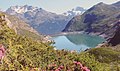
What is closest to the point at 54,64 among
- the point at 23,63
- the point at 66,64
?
the point at 66,64

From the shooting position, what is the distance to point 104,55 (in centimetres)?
7744

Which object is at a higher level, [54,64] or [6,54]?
[6,54]

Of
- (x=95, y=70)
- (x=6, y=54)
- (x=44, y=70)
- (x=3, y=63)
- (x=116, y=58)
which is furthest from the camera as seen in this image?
(x=116, y=58)

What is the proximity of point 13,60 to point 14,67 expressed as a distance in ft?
5.12

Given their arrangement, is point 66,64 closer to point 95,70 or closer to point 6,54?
point 95,70

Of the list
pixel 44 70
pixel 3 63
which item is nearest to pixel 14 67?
pixel 3 63

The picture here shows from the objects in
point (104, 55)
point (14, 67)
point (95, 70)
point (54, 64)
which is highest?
point (14, 67)

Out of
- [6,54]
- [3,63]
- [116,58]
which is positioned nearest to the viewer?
[3,63]

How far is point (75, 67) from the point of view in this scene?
30750mm

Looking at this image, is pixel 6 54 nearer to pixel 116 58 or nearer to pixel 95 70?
pixel 95 70

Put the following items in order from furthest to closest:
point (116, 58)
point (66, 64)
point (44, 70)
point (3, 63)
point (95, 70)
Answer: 1. point (116, 58)
2. point (95, 70)
3. point (66, 64)
4. point (44, 70)
5. point (3, 63)

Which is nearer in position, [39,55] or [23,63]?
[23,63]

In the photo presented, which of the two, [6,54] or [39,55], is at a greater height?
[6,54]

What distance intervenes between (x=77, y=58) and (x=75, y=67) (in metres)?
5.30
